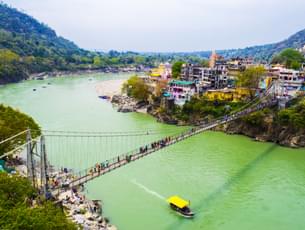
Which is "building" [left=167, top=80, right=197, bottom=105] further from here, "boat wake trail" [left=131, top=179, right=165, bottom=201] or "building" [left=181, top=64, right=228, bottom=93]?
"boat wake trail" [left=131, top=179, right=165, bottom=201]

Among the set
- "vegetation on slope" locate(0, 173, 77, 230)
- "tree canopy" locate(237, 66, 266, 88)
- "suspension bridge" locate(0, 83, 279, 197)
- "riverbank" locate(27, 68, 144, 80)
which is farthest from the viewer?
"riverbank" locate(27, 68, 144, 80)

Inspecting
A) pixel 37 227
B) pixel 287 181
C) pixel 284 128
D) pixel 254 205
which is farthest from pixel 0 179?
pixel 284 128

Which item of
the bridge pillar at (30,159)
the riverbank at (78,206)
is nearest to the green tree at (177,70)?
the riverbank at (78,206)

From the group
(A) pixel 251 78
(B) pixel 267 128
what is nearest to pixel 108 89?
(A) pixel 251 78

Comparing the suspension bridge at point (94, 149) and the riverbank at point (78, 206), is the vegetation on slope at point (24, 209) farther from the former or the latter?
the suspension bridge at point (94, 149)

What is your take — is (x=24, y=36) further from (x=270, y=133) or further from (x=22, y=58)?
(x=270, y=133)

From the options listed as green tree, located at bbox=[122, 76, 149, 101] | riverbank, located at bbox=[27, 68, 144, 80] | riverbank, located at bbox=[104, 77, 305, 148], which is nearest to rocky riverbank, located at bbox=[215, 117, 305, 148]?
riverbank, located at bbox=[104, 77, 305, 148]
